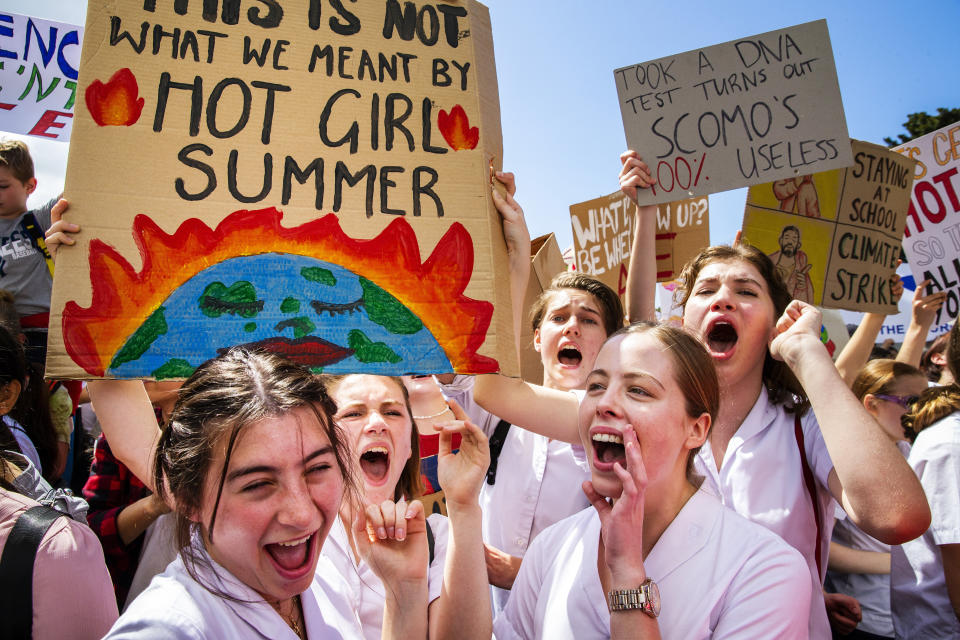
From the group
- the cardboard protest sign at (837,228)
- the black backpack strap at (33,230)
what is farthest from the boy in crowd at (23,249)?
the cardboard protest sign at (837,228)

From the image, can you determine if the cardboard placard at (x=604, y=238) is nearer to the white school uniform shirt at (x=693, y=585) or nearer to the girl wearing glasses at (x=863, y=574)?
the girl wearing glasses at (x=863, y=574)

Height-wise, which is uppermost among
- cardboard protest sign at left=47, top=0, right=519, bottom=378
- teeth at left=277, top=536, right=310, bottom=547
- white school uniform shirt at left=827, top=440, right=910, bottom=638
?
cardboard protest sign at left=47, top=0, right=519, bottom=378

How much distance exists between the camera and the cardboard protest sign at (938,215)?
4625 mm

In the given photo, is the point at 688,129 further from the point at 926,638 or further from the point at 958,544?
the point at 926,638

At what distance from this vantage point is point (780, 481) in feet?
7.72

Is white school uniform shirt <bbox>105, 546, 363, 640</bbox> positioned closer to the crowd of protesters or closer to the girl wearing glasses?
the crowd of protesters

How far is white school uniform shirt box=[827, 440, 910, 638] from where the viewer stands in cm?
318

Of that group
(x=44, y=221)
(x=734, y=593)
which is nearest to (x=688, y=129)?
(x=734, y=593)

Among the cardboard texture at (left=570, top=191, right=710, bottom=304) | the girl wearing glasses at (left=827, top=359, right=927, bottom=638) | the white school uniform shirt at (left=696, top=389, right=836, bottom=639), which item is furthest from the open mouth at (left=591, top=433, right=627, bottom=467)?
the cardboard texture at (left=570, top=191, right=710, bottom=304)

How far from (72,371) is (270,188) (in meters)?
0.78

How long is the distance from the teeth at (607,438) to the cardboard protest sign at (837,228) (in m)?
2.44

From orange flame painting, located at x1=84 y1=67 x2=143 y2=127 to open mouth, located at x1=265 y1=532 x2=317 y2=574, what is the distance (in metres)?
1.36

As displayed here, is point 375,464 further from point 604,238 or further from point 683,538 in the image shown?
point 604,238

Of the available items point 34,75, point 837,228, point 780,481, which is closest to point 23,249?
point 34,75
